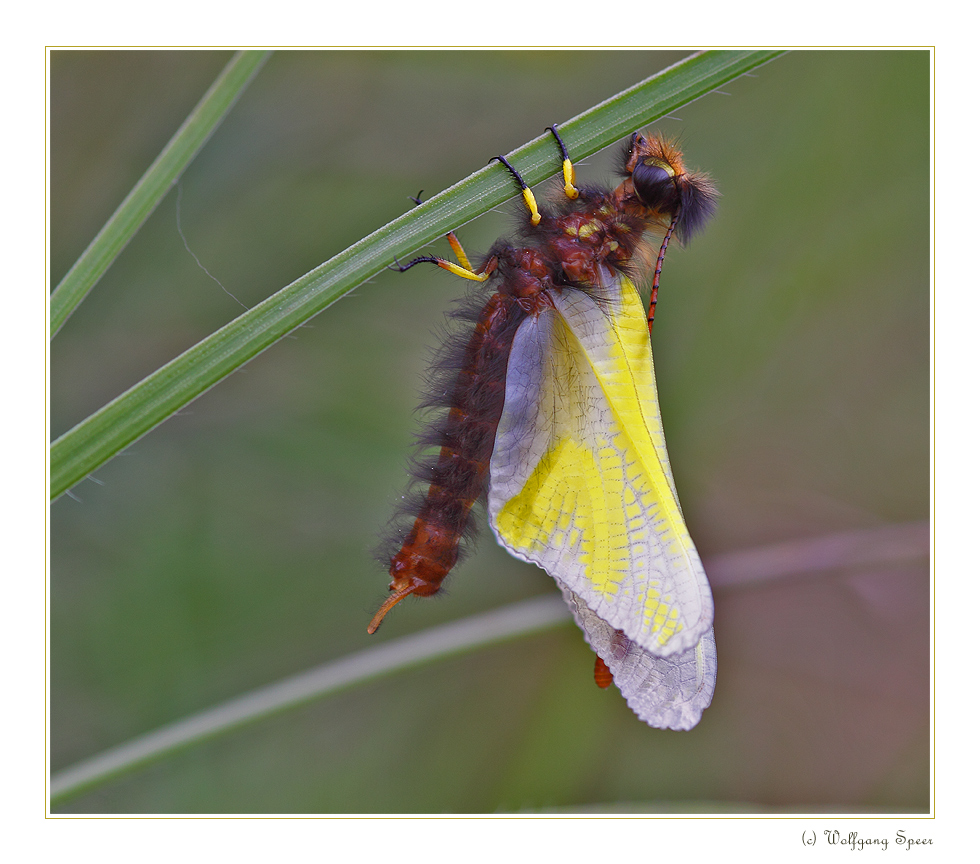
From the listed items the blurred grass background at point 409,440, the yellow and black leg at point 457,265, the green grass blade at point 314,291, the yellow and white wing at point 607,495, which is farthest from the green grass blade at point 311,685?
the yellow and black leg at point 457,265

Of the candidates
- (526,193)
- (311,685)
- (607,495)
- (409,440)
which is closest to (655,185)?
(526,193)

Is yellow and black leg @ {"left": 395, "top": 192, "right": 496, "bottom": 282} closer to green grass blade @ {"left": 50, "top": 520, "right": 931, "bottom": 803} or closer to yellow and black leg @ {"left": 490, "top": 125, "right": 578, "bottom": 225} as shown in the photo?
yellow and black leg @ {"left": 490, "top": 125, "right": 578, "bottom": 225}

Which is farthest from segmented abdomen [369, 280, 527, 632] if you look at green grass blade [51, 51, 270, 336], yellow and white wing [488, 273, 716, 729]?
green grass blade [51, 51, 270, 336]

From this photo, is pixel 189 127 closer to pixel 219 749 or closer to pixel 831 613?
pixel 219 749

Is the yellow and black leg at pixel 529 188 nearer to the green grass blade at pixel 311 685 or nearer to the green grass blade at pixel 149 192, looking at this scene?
the green grass blade at pixel 149 192
